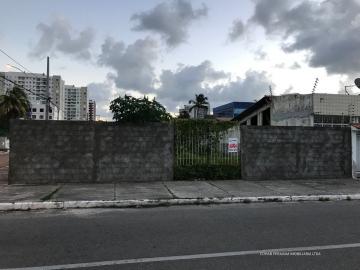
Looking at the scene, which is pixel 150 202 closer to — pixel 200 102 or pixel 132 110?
pixel 132 110

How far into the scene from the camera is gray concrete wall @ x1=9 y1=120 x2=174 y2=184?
1441 cm

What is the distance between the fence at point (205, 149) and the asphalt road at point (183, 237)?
16.9ft

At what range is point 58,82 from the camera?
5950 centimetres

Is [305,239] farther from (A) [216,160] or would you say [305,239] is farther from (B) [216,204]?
(A) [216,160]

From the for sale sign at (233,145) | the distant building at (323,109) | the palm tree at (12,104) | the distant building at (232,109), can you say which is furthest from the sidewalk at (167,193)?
the distant building at (232,109)

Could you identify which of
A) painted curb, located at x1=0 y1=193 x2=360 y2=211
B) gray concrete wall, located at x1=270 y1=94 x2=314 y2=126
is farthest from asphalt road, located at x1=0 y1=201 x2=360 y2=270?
gray concrete wall, located at x1=270 y1=94 x2=314 y2=126

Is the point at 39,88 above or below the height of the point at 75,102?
below

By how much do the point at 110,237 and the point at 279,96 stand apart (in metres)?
24.0

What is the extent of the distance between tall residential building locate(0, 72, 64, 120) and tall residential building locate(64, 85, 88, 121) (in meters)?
6.30

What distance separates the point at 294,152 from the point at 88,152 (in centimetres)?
755

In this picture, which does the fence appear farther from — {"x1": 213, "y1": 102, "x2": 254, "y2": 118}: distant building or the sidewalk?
{"x1": 213, "y1": 102, "x2": 254, "y2": 118}: distant building

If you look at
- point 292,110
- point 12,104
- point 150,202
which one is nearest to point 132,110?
point 150,202

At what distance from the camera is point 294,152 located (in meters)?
16.4

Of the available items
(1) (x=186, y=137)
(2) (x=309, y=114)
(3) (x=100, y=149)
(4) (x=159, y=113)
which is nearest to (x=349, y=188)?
(1) (x=186, y=137)
